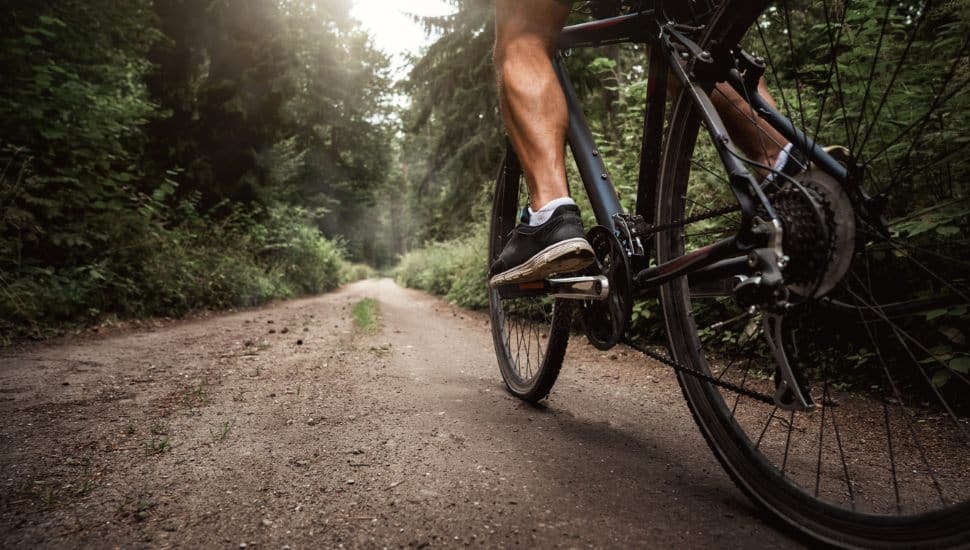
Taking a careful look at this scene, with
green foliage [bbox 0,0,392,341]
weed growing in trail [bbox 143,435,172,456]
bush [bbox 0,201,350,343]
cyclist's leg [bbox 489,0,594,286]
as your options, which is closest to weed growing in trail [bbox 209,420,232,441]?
weed growing in trail [bbox 143,435,172,456]

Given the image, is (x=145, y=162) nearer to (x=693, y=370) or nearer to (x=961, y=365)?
(x=693, y=370)

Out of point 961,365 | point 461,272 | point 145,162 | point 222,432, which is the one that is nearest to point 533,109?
point 222,432

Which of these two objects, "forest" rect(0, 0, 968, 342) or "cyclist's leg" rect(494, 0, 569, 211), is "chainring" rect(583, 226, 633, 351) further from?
"forest" rect(0, 0, 968, 342)

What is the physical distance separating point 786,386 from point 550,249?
723mm

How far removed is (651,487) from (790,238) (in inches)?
29.7

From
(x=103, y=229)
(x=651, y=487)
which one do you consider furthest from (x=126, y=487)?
(x=103, y=229)

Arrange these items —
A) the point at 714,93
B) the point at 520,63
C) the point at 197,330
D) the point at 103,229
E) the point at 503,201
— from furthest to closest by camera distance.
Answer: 1. the point at 103,229
2. the point at 197,330
3. the point at 503,201
4. the point at 520,63
5. the point at 714,93

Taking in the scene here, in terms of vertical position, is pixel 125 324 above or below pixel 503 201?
below

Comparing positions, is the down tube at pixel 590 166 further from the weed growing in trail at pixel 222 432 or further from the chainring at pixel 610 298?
the weed growing in trail at pixel 222 432

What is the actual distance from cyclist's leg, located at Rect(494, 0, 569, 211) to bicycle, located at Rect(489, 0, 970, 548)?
0.10 metres

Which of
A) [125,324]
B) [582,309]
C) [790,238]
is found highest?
[790,238]

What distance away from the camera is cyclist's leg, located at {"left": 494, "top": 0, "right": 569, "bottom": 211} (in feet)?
5.42

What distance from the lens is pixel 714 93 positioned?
1.43 metres

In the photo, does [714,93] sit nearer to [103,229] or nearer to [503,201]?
[503,201]
